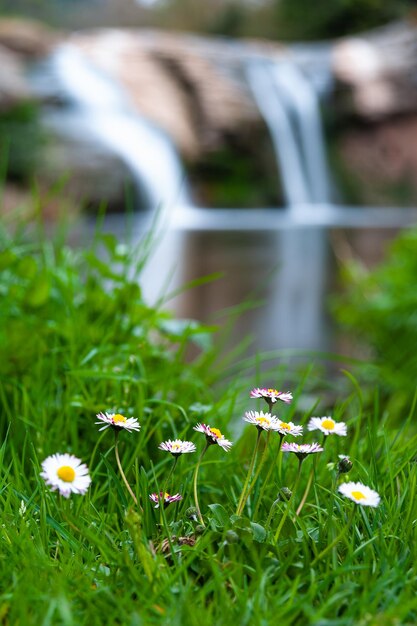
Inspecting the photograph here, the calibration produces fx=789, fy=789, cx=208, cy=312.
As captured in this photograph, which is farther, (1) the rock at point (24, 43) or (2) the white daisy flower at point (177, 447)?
(1) the rock at point (24, 43)

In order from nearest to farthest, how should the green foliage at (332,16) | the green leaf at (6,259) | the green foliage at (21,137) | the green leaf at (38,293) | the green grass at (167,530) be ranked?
the green grass at (167,530)
the green leaf at (38,293)
the green leaf at (6,259)
the green foliage at (21,137)
the green foliage at (332,16)

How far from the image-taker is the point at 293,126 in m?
14.2

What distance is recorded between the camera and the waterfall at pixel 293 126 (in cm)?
1365

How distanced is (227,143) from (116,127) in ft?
8.21

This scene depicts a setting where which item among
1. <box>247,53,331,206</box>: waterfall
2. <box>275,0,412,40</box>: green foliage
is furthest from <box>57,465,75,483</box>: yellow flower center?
<box>275,0,412,40</box>: green foliage

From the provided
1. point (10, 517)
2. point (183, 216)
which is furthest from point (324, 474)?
point (183, 216)

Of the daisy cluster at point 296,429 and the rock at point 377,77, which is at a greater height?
the rock at point 377,77

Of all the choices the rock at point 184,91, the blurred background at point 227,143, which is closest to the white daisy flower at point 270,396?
the blurred background at point 227,143

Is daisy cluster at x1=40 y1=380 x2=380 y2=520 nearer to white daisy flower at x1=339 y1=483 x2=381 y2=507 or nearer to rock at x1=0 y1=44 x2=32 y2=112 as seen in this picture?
white daisy flower at x1=339 y1=483 x2=381 y2=507

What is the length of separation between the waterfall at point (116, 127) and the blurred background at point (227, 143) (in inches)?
1.1

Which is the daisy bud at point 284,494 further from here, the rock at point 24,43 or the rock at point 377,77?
the rock at point 377,77

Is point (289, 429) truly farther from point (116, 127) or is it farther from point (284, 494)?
point (116, 127)

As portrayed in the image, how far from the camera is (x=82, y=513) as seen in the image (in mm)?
1057

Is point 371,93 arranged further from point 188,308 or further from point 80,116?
point 188,308
